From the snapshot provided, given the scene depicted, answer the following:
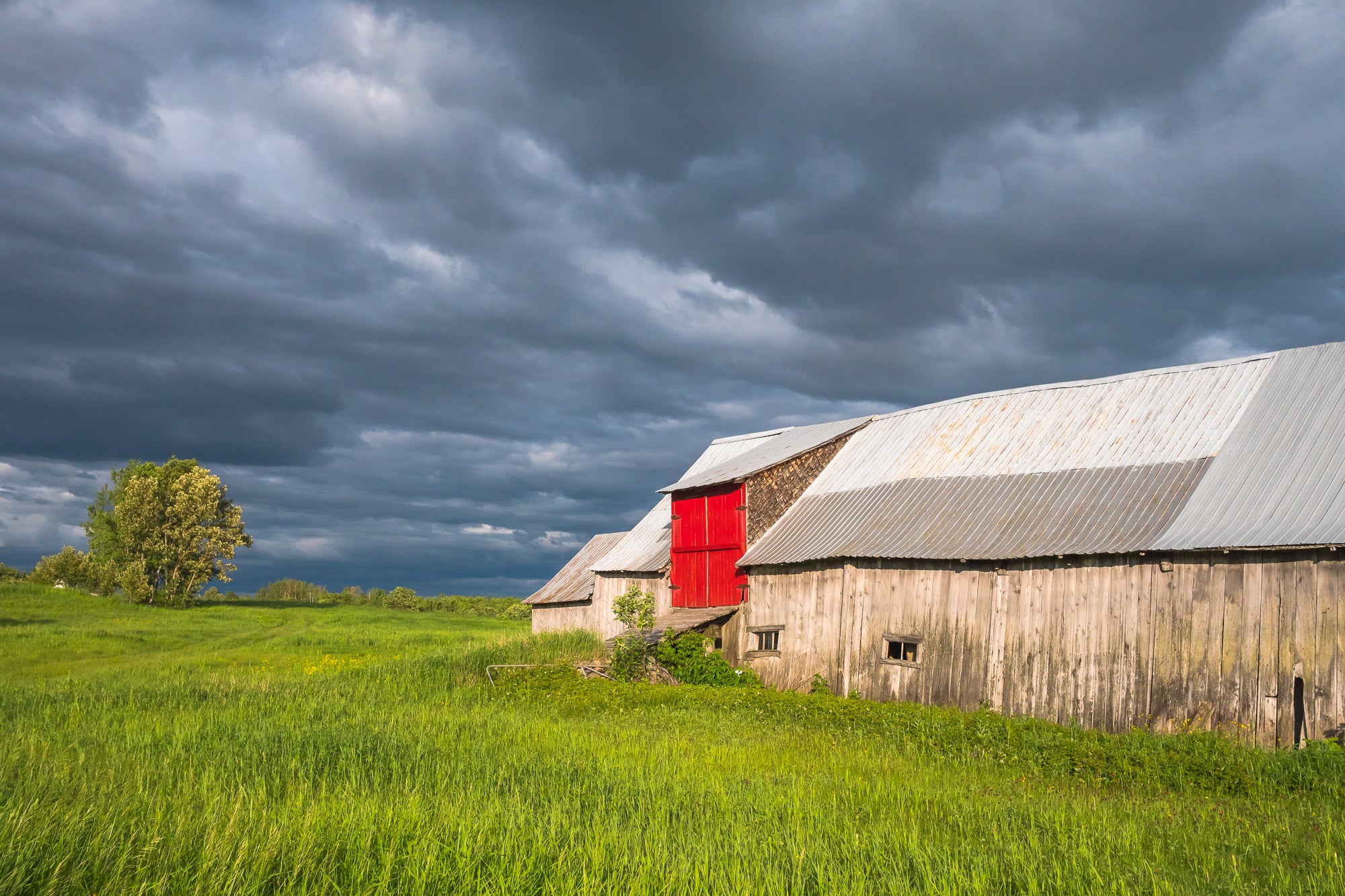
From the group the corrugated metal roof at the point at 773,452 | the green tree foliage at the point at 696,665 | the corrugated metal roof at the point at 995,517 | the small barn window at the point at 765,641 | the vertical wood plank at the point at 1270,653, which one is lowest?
the green tree foliage at the point at 696,665

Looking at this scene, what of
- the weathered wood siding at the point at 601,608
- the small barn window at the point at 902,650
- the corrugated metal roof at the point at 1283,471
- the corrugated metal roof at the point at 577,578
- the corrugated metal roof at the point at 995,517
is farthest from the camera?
the corrugated metal roof at the point at 577,578

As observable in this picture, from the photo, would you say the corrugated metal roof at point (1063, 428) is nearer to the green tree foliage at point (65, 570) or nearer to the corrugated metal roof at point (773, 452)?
the corrugated metal roof at point (773, 452)

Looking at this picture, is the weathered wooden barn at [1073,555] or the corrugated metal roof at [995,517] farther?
the corrugated metal roof at [995,517]

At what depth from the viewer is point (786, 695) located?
66.0ft

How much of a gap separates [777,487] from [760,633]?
199 inches

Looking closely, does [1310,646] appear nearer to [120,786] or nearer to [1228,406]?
[1228,406]

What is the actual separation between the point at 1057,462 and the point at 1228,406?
3.89 m

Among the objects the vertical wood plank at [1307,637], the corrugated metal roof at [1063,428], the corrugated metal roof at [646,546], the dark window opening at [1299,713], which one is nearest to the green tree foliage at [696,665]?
the corrugated metal roof at [646,546]

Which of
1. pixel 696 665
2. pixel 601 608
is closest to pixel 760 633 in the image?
pixel 696 665

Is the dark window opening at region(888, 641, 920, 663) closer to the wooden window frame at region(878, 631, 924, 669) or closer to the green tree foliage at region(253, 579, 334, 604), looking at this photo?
the wooden window frame at region(878, 631, 924, 669)

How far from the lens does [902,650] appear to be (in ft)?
70.2

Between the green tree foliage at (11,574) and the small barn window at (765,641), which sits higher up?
the small barn window at (765,641)

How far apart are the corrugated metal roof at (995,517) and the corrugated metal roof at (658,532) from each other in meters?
7.26

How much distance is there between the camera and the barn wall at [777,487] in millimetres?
27906
